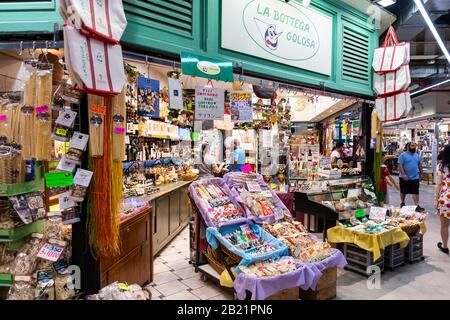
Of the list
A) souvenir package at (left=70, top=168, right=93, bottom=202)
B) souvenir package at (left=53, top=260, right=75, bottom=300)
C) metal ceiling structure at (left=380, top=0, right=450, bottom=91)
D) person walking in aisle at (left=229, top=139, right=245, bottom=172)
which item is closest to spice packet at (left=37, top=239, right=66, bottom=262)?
souvenir package at (left=53, top=260, right=75, bottom=300)

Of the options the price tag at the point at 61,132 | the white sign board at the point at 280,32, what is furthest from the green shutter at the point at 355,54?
the price tag at the point at 61,132

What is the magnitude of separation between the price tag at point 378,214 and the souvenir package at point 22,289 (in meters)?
4.16

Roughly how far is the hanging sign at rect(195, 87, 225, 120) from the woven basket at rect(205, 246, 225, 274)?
165cm

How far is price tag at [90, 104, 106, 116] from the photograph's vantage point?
225 cm

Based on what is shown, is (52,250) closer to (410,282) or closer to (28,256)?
(28,256)

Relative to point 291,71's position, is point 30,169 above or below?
below

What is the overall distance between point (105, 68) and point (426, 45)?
10505 mm

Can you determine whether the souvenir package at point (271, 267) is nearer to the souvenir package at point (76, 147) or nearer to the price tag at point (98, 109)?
the souvenir package at point (76, 147)

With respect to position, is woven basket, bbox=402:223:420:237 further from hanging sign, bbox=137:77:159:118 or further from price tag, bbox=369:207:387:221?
hanging sign, bbox=137:77:159:118

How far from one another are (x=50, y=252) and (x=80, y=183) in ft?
1.90

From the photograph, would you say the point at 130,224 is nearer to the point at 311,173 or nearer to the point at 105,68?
the point at 105,68

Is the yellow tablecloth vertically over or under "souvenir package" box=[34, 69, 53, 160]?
under
